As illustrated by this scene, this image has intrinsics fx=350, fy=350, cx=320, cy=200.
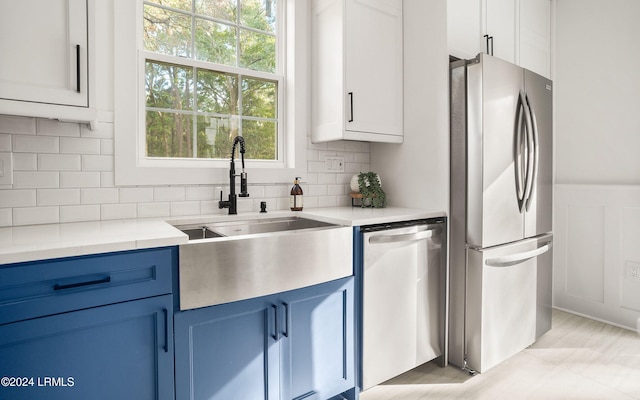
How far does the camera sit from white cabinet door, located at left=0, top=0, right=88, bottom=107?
131cm

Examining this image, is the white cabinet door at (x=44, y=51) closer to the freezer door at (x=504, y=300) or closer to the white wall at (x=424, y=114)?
the white wall at (x=424, y=114)

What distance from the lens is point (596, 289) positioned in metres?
2.99

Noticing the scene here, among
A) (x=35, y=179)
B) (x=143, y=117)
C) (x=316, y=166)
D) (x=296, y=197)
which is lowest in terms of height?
(x=296, y=197)

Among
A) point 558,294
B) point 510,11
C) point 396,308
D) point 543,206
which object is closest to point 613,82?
point 510,11

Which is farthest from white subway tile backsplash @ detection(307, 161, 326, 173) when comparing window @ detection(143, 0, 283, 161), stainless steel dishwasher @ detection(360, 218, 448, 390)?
stainless steel dishwasher @ detection(360, 218, 448, 390)

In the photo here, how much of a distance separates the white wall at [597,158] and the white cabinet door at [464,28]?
4.31ft

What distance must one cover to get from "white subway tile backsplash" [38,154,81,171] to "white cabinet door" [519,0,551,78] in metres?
3.16

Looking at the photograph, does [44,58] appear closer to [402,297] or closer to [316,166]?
[316,166]

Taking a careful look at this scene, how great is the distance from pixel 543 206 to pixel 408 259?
1.24 meters

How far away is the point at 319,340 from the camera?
1.74 m

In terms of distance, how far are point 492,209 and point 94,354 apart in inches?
83.6

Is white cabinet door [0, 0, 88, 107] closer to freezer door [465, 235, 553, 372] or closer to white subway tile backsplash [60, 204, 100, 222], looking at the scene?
white subway tile backsplash [60, 204, 100, 222]

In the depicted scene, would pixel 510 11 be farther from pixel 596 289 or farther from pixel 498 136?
pixel 596 289

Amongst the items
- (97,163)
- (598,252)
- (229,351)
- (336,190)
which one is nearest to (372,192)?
(336,190)
